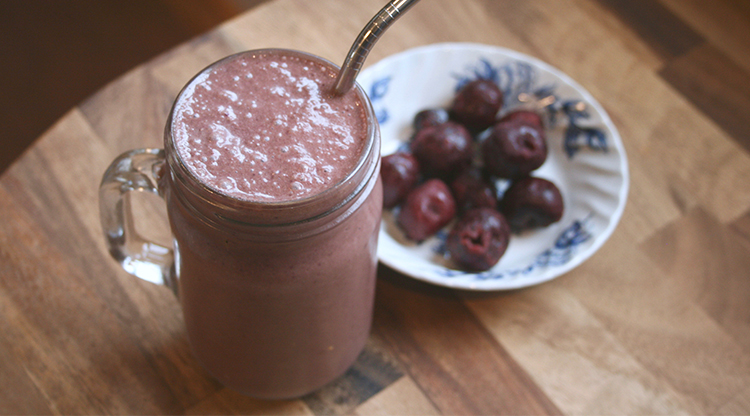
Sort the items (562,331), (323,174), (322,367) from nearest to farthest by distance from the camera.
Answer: (323,174) < (322,367) < (562,331)

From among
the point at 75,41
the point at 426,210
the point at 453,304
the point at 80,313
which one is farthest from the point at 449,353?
the point at 75,41

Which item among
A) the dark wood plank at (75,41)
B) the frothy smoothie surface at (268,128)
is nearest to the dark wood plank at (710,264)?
the frothy smoothie surface at (268,128)

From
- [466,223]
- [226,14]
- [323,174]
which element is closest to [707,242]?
[466,223]

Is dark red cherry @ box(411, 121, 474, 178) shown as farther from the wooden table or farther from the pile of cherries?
the wooden table

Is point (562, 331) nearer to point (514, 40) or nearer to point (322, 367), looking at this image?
Answer: point (322, 367)

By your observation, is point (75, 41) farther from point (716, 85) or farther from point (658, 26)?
point (716, 85)

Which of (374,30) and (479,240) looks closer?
(374,30)

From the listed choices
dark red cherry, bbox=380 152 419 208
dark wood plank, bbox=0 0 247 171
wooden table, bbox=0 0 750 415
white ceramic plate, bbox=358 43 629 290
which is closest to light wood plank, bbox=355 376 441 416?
wooden table, bbox=0 0 750 415
